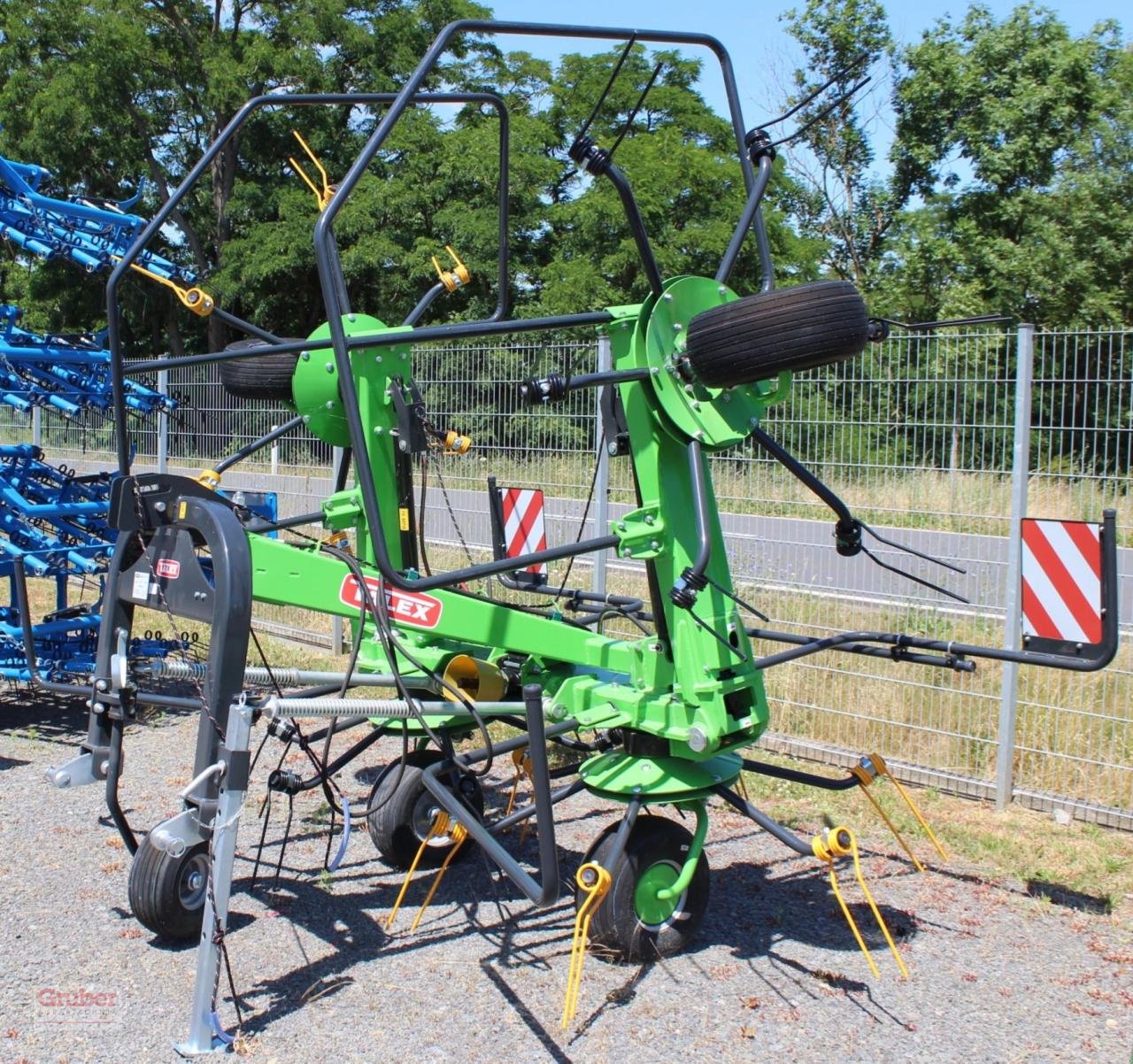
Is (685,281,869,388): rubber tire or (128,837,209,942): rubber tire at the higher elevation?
(685,281,869,388): rubber tire

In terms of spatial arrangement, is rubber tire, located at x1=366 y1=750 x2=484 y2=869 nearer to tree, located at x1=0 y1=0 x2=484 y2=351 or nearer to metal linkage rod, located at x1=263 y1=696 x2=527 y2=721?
metal linkage rod, located at x1=263 y1=696 x2=527 y2=721

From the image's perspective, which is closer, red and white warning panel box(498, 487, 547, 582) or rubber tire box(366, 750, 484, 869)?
rubber tire box(366, 750, 484, 869)

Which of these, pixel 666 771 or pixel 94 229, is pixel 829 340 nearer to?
pixel 666 771

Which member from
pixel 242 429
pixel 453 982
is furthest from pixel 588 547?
pixel 242 429

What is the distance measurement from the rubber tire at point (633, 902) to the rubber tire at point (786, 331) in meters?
1.61

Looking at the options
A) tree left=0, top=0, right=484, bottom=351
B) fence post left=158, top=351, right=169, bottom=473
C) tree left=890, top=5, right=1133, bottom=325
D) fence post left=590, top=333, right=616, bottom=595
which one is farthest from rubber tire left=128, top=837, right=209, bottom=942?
tree left=0, top=0, right=484, bottom=351

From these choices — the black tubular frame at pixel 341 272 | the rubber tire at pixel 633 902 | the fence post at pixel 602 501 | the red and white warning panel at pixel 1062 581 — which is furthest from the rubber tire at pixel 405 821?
the red and white warning panel at pixel 1062 581

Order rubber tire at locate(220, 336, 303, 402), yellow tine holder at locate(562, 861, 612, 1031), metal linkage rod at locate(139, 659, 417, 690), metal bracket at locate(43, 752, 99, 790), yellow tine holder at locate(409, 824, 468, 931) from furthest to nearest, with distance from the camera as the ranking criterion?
Answer: rubber tire at locate(220, 336, 303, 402), yellow tine holder at locate(409, 824, 468, 931), metal linkage rod at locate(139, 659, 417, 690), metal bracket at locate(43, 752, 99, 790), yellow tine holder at locate(562, 861, 612, 1031)

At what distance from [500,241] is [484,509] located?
11.6 ft

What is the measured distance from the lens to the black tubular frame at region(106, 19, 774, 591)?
359 cm

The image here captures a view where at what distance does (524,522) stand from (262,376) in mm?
1735

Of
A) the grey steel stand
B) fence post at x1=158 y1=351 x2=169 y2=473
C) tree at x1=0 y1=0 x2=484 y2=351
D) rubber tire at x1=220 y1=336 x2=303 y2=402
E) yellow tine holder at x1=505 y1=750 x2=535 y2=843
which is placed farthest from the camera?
tree at x1=0 y1=0 x2=484 y2=351

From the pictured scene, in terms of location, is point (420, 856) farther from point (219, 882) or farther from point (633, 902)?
point (219, 882)

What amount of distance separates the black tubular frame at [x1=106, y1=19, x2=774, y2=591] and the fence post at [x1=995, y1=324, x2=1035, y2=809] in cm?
191
